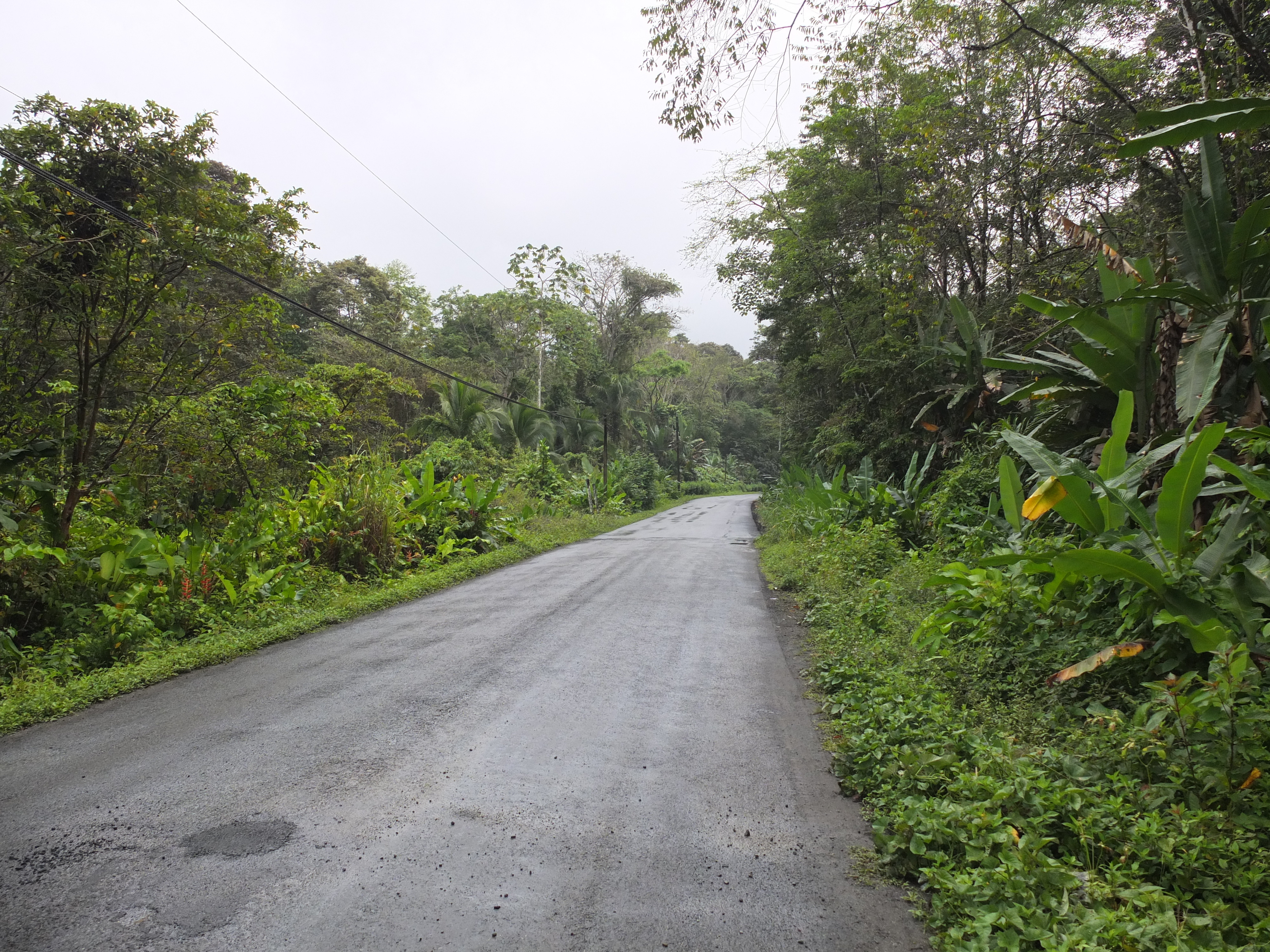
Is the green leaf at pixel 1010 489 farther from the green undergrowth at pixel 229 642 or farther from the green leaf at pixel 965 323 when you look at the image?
the green undergrowth at pixel 229 642

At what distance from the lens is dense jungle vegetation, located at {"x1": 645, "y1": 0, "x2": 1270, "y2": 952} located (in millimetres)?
2352

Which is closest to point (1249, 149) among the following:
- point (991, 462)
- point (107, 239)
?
point (991, 462)

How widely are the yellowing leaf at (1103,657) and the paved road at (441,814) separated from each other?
121 cm

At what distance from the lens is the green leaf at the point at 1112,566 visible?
3.11m

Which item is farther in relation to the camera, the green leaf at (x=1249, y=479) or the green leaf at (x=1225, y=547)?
the green leaf at (x=1225, y=547)

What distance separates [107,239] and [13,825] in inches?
228

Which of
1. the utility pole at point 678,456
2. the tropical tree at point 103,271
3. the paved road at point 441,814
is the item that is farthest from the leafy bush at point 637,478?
the paved road at point 441,814

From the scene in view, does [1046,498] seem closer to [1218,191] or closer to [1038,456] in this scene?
[1038,456]

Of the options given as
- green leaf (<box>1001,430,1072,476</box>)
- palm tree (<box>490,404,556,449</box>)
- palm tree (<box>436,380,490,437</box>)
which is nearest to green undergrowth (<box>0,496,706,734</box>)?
green leaf (<box>1001,430,1072,476</box>)

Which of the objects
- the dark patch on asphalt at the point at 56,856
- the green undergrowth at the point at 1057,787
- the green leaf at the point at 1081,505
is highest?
the green leaf at the point at 1081,505

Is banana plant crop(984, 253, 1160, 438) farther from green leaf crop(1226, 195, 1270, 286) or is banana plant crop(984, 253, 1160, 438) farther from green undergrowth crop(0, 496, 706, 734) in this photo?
green undergrowth crop(0, 496, 706, 734)

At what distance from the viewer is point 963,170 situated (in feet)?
34.8

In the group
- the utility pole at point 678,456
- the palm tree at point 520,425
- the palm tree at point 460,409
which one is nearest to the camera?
the palm tree at point 460,409

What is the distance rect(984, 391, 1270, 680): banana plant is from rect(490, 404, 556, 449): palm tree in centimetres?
2122
